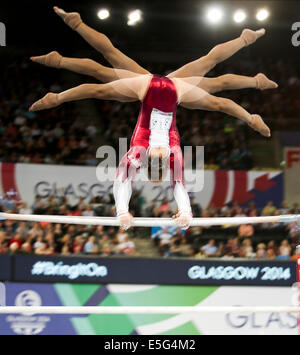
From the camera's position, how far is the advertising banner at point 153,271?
26.1 ft

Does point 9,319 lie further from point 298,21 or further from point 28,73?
point 298,21

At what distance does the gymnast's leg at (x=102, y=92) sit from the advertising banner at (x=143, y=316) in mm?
4078

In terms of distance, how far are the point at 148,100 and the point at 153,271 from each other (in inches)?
158

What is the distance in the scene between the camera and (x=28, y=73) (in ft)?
42.2

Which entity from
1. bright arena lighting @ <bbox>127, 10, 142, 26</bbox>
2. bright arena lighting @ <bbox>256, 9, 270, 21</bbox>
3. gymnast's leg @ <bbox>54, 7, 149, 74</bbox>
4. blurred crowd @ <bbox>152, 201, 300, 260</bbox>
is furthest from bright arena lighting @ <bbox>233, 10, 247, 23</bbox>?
gymnast's leg @ <bbox>54, 7, 149, 74</bbox>

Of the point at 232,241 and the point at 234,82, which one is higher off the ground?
the point at 234,82

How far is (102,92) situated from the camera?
4.75 m

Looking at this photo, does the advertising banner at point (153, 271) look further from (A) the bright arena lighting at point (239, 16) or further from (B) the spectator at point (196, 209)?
(A) the bright arena lighting at point (239, 16)

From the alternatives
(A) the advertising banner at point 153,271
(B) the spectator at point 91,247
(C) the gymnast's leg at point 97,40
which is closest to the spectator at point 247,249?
(A) the advertising banner at point 153,271

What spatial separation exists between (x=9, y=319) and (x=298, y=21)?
10.4 m

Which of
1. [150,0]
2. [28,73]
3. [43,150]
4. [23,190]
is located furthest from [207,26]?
[23,190]

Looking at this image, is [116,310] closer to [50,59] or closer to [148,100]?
[148,100]

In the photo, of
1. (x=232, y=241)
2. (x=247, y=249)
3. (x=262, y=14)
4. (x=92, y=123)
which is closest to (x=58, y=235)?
(x=232, y=241)

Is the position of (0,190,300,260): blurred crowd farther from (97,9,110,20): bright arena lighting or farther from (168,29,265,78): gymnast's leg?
(97,9,110,20): bright arena lighting
